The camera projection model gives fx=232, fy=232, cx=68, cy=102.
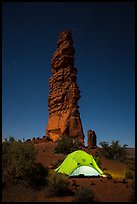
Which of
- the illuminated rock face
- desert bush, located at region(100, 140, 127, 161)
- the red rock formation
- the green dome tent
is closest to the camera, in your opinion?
the green dome tent

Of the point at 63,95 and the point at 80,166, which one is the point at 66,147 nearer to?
the point at 80,166

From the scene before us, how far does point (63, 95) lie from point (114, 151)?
20.1 metres

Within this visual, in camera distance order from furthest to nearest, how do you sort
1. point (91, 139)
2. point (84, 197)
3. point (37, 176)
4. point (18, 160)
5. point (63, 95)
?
1. point (63, 95)
2. point (91, 139)
3. point (18, 160)
4. point (37, 176)
5. point (84, 197)

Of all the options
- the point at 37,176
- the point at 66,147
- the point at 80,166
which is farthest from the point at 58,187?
the point at 66,147

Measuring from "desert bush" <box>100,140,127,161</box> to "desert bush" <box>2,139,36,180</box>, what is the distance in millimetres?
18337

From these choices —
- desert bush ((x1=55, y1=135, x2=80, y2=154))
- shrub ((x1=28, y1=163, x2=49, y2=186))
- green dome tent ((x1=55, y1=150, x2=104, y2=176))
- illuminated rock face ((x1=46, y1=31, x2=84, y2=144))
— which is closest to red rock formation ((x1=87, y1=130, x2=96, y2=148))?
illuminated rock face ((x1=46, y1=31, x2=84, y2=144))

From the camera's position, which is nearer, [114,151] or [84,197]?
[84,197]

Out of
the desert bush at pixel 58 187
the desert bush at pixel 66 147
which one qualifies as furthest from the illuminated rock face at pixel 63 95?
the desert bush at pixel 58 187

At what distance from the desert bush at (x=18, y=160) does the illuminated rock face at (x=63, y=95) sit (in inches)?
1196

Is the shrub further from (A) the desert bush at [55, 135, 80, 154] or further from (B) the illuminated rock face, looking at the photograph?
(B) the illuminated rock face

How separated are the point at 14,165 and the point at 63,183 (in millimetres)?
2951

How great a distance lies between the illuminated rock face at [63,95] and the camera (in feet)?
146

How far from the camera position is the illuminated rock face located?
44438 mm

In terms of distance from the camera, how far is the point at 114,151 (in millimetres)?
29969
